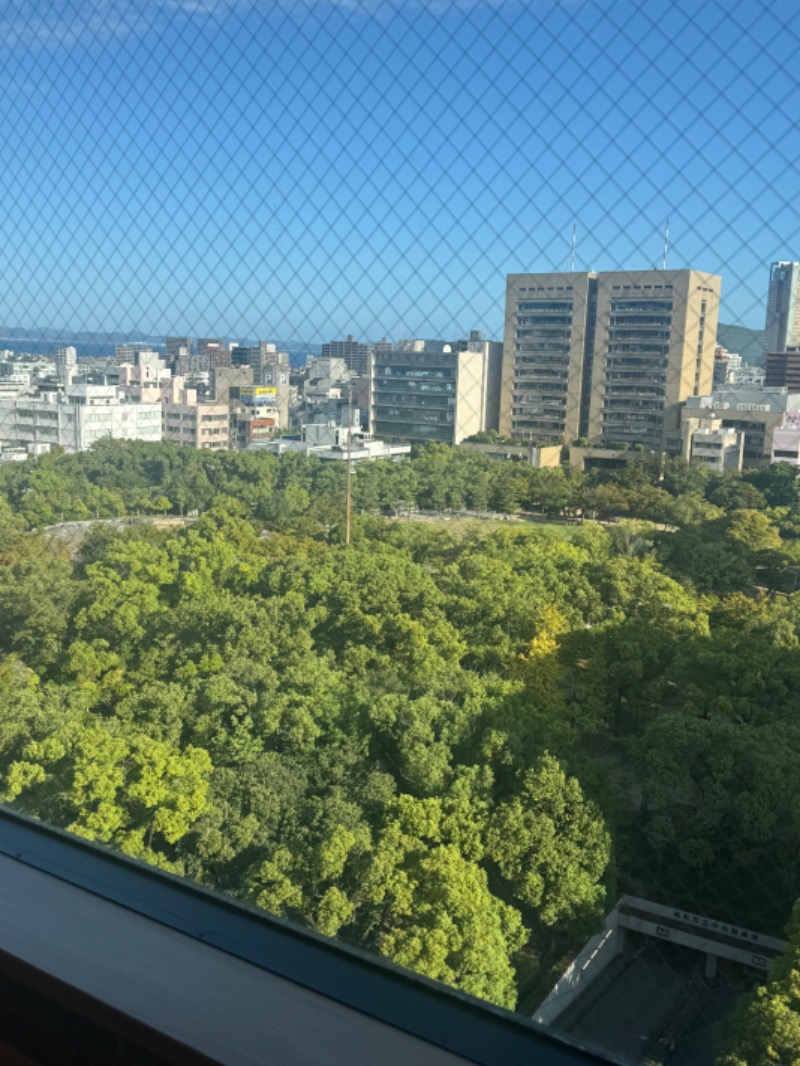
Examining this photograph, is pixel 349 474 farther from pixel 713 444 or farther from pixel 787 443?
pixel 787 443

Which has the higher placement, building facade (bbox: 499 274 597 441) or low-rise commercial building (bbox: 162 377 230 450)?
building facade (bbox: 499 274 597 441)

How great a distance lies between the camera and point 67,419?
29.1 ft

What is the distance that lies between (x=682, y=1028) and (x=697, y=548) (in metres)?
3.32

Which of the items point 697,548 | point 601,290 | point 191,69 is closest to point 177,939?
point 191,69

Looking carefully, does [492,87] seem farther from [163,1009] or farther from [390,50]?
[163,1009]

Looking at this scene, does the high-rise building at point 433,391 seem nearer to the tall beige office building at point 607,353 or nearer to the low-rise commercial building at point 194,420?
the tall beige office building at point 607,353

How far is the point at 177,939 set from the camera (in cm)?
44

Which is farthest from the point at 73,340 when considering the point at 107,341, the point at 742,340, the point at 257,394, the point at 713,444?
the point at 257,394

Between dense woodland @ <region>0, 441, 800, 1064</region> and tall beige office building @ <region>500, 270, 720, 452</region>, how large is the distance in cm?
50

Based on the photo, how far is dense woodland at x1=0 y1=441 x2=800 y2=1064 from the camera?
2.44 metres

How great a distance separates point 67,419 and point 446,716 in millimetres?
6879

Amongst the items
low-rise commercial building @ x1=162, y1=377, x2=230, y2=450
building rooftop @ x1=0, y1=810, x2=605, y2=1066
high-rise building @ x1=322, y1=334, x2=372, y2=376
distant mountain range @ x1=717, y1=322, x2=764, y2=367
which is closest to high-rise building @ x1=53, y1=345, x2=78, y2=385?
high-rise building @ x1=322, y1=334, x2=372, y2=376

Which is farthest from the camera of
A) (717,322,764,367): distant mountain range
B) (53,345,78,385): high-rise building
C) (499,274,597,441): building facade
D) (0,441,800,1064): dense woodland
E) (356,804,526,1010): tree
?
(53,345,78,385): high-rise building

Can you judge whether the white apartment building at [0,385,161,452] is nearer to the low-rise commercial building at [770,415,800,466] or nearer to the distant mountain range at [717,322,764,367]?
the low-rise commercial building at [770,415,800,466]
